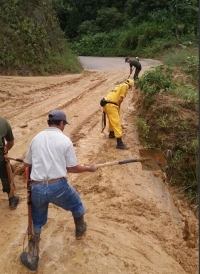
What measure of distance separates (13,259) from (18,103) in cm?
776

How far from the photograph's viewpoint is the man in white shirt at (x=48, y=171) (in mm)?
3932

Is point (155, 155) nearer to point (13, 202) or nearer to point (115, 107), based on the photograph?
point (13, 202)

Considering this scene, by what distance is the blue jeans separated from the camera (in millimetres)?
3947

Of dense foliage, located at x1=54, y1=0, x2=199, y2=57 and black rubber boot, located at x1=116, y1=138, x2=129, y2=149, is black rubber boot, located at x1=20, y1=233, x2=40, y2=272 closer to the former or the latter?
black rubber boot, located at x1=116, y1=138, x2=129, y2=149

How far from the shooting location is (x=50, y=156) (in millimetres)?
3914

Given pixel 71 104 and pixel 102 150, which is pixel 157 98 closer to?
pixel 102 150

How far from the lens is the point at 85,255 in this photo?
4355 mm

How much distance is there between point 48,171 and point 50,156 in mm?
164

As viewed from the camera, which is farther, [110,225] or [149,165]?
[149,165]

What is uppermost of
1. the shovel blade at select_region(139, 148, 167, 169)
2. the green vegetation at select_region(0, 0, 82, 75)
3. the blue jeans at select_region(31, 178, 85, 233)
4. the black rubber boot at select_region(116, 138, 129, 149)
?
the green vegetation at select_region(0, 0, 82, 75)

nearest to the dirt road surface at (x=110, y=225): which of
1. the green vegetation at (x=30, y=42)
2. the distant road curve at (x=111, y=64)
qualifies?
the green vegetation at (x=30, y=42)

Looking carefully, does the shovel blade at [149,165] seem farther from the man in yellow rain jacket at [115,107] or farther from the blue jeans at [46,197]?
the man in yellow rain jacket at [115,107]

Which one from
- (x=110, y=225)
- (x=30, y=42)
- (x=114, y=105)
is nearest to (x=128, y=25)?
(x=30, y=42)

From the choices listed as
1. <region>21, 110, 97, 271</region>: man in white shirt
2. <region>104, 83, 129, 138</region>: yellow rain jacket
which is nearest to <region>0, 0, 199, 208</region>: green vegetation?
<region>104, 83, 129, 138</region>: yellow rain jacket
